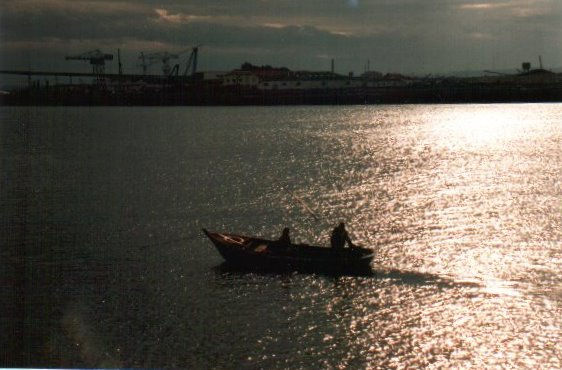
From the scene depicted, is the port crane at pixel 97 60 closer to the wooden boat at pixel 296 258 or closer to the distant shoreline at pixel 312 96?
the distant shoreline at pixel 312 96

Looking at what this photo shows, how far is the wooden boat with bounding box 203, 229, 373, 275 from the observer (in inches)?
836

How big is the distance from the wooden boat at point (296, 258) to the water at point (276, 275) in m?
0.37

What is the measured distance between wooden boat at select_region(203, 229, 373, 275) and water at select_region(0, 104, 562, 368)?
372 millimetres

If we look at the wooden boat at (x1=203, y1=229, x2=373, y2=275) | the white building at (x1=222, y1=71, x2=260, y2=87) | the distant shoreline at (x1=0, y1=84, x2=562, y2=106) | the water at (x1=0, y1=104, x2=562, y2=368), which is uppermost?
the white building at (x1=222, y1=71, x2=260, y2=87)

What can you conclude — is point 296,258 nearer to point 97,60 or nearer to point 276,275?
point 276,275

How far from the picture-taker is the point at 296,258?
70.3 ft

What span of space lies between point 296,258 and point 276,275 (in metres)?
0.70

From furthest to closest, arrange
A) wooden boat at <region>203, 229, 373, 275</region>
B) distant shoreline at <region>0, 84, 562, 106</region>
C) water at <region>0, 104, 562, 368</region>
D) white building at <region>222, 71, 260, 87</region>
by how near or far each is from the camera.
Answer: white building at <region>222, 71, 260, 87</region> → distant shoreline at <region>0, 84, 562, 106</region> → wooden boat at <region>203, 229, 373, 275</region> → water at <region>0, 104, 562, 368</region>

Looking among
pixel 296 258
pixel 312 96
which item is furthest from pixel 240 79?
pixel 296 258

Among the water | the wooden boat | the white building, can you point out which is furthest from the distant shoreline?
the wooden boat

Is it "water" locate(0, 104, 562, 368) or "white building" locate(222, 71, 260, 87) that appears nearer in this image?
"water" locate(0, 104, 562, 368)

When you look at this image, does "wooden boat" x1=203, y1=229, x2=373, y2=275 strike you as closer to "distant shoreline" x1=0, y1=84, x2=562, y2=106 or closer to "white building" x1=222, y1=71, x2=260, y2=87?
"distant shoreline" x1=0, y1=84, x2=562, y2=106

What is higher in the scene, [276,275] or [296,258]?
[296,258]

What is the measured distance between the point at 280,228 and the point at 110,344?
12.5 metres
